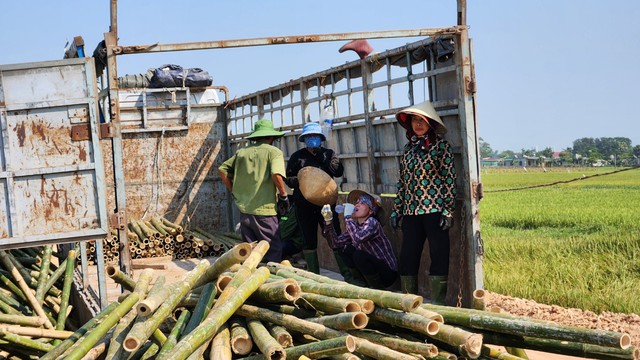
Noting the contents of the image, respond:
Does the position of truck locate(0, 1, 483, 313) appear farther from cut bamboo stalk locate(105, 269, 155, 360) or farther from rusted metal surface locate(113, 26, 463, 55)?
cut bamboo stalk locate(105, 269, 155, 360)

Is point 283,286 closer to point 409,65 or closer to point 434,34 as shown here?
point 434,34

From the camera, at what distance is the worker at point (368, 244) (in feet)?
28.4

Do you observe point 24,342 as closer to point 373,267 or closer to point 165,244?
point 373,267

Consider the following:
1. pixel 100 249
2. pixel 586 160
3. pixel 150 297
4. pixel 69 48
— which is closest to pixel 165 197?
pixel 69 48

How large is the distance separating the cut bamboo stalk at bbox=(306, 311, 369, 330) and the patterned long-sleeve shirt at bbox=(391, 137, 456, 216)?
10.1 feet

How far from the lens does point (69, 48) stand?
459 inches

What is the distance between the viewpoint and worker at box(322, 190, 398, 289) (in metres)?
8.66

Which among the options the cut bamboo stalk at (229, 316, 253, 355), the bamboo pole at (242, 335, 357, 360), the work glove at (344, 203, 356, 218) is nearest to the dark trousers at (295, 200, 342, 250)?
the work glove at (344, 203, 356, 218)

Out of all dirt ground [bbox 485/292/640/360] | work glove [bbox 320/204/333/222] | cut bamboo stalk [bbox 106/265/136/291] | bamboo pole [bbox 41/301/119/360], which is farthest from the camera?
work glove [bbox 320/204/333/222]

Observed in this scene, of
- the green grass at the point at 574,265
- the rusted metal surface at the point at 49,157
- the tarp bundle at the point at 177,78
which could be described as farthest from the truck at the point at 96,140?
the tarp bundle at the point at 177,78

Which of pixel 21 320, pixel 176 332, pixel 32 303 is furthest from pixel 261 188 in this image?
pixel 176 332

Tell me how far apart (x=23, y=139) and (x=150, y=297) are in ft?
10.9

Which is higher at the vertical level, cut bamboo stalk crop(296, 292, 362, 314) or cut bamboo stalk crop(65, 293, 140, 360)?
cut bamboo stalk crop(296, 292, 362, 314)

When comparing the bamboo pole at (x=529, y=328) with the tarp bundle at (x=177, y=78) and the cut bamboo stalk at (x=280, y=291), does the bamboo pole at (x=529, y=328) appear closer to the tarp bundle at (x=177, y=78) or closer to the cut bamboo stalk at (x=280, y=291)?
the cut bamboo stalk at (x=280, y=291)
